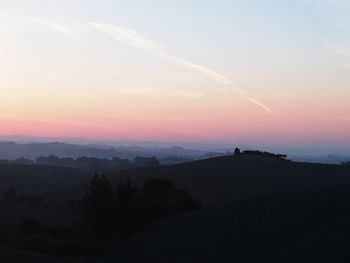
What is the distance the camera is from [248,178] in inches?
3063

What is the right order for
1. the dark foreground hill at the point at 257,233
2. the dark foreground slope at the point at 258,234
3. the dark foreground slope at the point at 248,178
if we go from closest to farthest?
the dark foreground slope at the point at 258,234 < the dark foreground hill at the point at 257,233 < the dark foreground slope at the point at 248,178

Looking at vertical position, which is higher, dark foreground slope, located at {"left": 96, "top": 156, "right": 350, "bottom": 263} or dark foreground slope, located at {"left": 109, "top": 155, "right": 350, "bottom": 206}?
dark foreground slope, located at {"left": 109, "top": 155, "right": 350, "bottom": 206}

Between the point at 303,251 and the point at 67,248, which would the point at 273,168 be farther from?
the point at 303,251

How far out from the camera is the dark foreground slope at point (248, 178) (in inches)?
2576

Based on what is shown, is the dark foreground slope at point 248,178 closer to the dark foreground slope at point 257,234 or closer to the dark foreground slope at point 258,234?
the dark foreground slope at point 257,234

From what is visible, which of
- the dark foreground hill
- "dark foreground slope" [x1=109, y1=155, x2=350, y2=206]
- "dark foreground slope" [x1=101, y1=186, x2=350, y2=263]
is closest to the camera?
"dark foreground slope" [x1=101, y1=186, x2=350, y2=263]

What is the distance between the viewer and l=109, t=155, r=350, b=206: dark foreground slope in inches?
2576

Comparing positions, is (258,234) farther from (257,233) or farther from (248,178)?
(248,178)

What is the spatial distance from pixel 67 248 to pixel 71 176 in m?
149

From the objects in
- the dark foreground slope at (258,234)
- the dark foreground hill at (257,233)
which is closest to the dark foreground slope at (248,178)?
the dark foreground hill at (257,233)

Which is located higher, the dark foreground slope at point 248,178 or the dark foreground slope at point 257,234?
the dark foreground slope at point 248,178

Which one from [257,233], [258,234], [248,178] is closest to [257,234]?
[258,234]

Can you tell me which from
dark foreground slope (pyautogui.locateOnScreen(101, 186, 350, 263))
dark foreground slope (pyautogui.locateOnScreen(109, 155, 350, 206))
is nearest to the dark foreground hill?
dark foreground slope (pyautogui.locateOnScreen(101, 186, 350, 263))

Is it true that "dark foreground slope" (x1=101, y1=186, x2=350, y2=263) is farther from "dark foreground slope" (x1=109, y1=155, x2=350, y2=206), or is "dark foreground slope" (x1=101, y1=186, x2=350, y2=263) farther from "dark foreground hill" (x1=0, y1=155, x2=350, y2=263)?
"dark foreground slope" (x1=109, y1=155, x2=350, y2=206)
